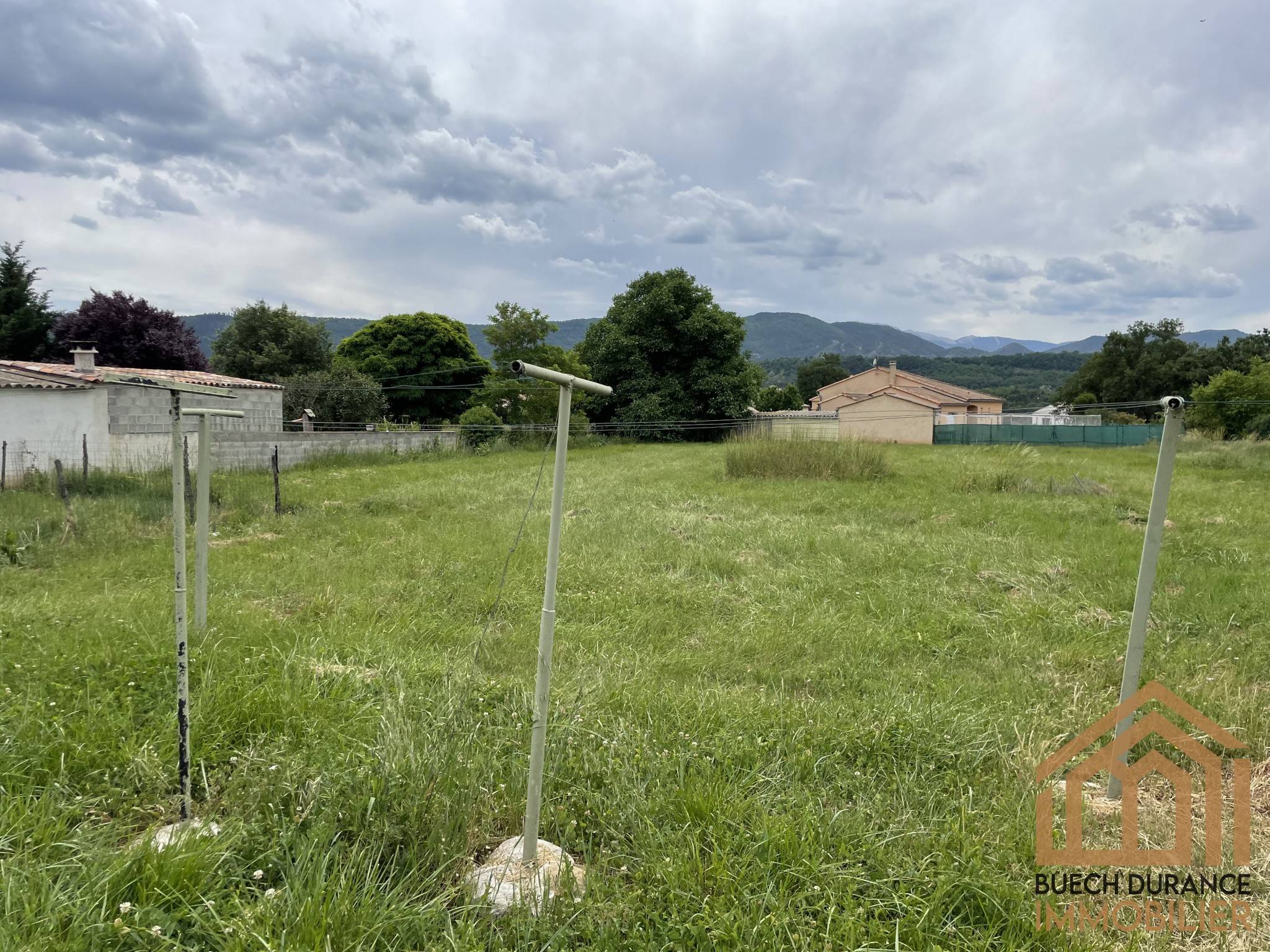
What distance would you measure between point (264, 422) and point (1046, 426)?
1476 inches

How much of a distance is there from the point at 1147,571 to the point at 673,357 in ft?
97.9

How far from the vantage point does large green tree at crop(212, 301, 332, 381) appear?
112 feet

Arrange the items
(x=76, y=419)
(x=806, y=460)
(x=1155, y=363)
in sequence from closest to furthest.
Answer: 1. (x=76, y=419)
2. (x=806, y=460)
3. (x=1155, y=363)

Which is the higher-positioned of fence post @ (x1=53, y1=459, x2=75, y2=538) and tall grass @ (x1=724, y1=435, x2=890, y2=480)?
tall grass @ (x1=724, y1=435, x2=890, y2=480)

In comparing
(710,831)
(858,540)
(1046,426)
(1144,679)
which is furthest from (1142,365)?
(710,831)

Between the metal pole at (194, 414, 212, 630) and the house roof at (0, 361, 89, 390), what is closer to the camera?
the metal pole at (194, 414, 212, 630)

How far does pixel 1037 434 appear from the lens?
117ft

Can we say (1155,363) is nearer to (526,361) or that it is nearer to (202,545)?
(526,361)

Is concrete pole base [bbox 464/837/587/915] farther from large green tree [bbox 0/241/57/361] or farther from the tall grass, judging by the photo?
large green tree [bbox 0/241/57/361]

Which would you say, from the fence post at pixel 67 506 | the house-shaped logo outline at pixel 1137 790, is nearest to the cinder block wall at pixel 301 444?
the fence post at pixel 67 506

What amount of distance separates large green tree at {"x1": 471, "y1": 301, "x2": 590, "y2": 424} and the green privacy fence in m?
19.9

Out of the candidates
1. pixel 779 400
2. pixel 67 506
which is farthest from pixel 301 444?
pixel 779 400

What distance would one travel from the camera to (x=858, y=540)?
333 inches

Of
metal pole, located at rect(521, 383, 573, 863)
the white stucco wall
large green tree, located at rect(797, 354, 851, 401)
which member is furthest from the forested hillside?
→ metal pole, located at rect(521, 383, 573, 863)
